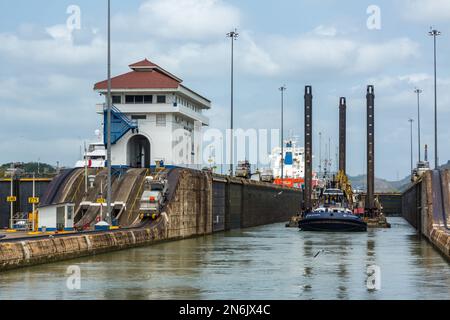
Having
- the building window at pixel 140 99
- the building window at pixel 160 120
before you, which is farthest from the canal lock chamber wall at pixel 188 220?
the building window at pixel 140 99

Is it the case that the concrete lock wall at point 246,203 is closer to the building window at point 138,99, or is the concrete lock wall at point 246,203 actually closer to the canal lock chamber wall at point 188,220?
the canal lock chamber wall at point 188,220

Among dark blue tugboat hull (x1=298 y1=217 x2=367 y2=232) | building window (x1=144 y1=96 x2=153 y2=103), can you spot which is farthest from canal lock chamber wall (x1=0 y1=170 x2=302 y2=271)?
dark blue tugboat hull (x1=298 y1=217 x2=367 y2=232)

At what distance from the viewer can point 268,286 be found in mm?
33531

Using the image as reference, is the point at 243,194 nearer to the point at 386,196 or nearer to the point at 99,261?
the point at 99,261

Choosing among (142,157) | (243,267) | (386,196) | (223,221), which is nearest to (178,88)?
(142,157)

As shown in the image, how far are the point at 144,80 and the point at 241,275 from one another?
42.4 metres

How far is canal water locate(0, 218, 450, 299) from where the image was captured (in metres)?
31.0

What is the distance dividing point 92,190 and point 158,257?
20.2 m

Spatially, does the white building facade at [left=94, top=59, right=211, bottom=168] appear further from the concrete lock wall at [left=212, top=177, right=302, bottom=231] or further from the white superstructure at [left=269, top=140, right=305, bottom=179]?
the white superstructure at [left=269, top=140, right=305, bottom=179]

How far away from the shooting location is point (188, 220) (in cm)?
6950

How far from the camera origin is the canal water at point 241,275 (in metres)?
31.0

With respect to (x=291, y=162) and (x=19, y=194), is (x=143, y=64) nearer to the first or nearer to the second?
(x=19, y=194)

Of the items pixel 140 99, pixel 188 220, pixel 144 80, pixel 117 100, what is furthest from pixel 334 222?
pixel 117 100

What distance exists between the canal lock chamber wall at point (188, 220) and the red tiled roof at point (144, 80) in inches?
331
